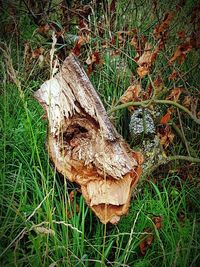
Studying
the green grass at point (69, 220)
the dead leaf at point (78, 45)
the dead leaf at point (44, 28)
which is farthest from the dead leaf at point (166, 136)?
the dead leaf at point (44, 28)

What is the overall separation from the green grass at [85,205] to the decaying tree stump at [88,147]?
10 cm

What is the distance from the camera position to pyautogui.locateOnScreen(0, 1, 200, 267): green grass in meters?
1.82

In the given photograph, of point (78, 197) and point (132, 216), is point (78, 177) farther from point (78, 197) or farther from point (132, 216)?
point (132, 216)

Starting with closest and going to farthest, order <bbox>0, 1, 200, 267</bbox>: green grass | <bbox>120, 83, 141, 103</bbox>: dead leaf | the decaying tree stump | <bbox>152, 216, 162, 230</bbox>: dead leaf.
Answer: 1. <bbox>0, 1, 200, 267</bbox>: green grass
2. the decaying tree stump
3. <bbox>152, 216, 162, 230</bbox>: dead leaf
4. <bbox>120, 83, 141, 103</bbox>: dead leaf

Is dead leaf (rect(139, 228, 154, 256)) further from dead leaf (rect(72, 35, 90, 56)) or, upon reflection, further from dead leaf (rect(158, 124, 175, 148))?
dead leaf (rect(72, 35, 90, 56))

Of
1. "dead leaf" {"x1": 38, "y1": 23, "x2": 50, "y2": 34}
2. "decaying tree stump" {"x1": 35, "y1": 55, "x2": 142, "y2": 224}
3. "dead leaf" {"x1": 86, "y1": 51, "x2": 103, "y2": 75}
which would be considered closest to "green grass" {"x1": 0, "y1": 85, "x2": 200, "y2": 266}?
"decaying tree stump" {"x1": 35, "y1": 55, "x2": 142, "y2": 224}

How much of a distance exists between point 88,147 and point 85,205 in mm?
376

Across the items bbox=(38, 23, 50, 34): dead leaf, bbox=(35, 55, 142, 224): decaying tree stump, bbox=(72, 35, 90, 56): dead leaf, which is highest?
bbox=(38, 23, 50, 34): dead leaf

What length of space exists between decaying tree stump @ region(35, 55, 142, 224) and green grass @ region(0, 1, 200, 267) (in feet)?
0.34

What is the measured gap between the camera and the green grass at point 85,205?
5.98 ft

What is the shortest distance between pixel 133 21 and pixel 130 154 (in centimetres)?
202

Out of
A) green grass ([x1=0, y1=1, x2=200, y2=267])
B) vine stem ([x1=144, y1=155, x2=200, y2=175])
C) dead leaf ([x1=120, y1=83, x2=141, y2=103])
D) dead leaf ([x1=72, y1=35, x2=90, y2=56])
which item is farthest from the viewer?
dead leaf ([x1=72, y1=35, x2=90, y2=56])

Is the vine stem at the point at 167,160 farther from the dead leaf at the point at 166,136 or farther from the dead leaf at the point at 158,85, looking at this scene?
the dead leaf at the point at 158,85

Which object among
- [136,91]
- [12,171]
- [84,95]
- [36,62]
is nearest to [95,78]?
[36,62]
